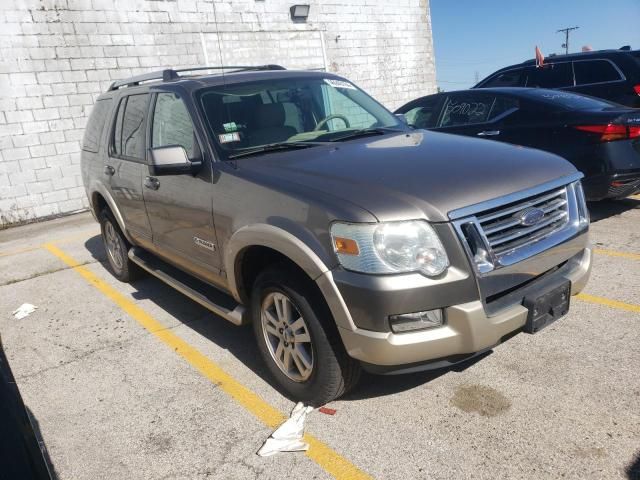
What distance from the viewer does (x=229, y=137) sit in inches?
140

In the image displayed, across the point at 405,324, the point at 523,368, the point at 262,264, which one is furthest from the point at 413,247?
the point at 523,368

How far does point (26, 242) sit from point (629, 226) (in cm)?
843

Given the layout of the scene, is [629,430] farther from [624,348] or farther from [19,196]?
[19,196]

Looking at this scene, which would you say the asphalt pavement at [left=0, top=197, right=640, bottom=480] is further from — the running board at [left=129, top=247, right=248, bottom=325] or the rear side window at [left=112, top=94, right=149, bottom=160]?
the rear side window at [left=112, top=94, right=149, bottom=160]

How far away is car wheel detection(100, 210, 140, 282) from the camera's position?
5.47 meters

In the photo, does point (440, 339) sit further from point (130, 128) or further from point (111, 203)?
point (111, 203)

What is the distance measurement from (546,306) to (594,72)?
7414 mm

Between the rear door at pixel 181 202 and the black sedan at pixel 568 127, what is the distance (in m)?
3.86

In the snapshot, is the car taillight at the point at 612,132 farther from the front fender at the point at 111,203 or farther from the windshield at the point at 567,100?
the front fender at the point at 111,203

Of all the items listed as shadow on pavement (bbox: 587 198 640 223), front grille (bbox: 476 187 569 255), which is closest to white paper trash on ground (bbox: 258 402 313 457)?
front grille (bbox: 476 187 569 255)

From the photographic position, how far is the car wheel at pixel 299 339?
110 inches

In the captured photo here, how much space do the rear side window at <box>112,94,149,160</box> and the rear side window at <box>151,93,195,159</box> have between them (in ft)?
0.80

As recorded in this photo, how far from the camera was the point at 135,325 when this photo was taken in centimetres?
466

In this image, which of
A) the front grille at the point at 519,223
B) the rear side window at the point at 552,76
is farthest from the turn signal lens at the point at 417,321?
the rear side window at the point at 552,76
